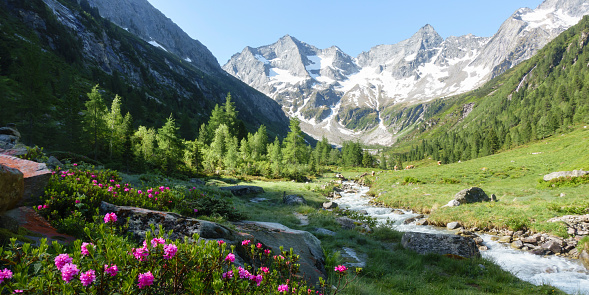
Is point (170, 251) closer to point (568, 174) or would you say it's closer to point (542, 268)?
point (542, 268)

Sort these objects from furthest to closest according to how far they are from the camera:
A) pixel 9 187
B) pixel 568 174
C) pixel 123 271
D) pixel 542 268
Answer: pixel 568 174 < pixel 542 268 < pixel 9 187 < pixel 123 271

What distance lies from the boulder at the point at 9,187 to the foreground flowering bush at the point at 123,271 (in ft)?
7.93

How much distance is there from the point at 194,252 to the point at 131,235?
2.97m

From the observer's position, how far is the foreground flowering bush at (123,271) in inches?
74.7

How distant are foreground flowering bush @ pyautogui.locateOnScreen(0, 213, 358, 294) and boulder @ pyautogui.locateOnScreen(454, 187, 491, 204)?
20.8 m

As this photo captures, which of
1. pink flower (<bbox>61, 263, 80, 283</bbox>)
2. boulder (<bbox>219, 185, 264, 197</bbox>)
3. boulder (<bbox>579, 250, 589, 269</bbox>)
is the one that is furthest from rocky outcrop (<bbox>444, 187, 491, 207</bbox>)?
pink flower (<bbox>61, 263, 80, 283</bbox>)

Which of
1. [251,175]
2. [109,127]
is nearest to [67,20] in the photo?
[109,127]

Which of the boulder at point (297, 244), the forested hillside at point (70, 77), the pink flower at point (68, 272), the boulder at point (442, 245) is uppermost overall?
the forested hillside at point (70, 77)

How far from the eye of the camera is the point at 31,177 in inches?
225

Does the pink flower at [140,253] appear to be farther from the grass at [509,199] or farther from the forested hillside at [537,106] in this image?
the forested hillside at [537,106]

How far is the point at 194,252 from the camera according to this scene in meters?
2.65

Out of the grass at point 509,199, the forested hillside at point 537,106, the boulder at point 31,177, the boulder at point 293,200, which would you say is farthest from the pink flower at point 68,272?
the forested hillside at point 537,106

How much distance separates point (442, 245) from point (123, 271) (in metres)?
11.1

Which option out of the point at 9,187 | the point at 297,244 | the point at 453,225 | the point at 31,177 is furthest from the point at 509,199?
the point at 31,177
